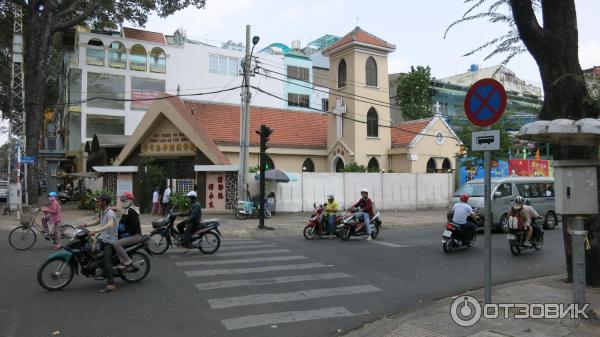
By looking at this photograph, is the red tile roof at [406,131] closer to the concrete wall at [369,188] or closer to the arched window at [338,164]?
the arched window at [338,164]

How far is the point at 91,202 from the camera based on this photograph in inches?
1057

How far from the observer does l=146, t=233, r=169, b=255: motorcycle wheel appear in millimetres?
11658

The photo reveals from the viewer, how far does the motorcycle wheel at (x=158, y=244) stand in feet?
38.2

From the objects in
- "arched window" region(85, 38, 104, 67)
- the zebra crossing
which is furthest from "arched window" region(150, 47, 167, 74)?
the zebra crossing

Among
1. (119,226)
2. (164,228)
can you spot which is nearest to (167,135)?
(164,228)

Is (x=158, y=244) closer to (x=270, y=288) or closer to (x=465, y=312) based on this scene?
(x=270, y=288)

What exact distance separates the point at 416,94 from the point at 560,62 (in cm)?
3498

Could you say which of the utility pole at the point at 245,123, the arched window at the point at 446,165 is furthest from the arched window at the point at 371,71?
the utility pole at the point at 245,123

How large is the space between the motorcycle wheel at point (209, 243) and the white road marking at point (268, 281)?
351cm

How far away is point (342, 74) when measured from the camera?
1248 inches

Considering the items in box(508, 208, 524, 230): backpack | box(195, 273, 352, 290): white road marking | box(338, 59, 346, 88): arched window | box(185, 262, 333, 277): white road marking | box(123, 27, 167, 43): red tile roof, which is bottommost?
box(195, 273, 352, 290): white road marking

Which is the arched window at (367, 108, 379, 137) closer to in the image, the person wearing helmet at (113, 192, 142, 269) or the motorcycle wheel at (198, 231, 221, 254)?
the motorcycle wheel at (198, 231, 221, 254)

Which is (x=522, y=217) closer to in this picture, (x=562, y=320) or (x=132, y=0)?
(x=562, y=320)

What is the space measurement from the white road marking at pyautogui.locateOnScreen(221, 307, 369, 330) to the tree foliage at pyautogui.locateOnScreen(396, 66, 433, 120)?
35872 mm
